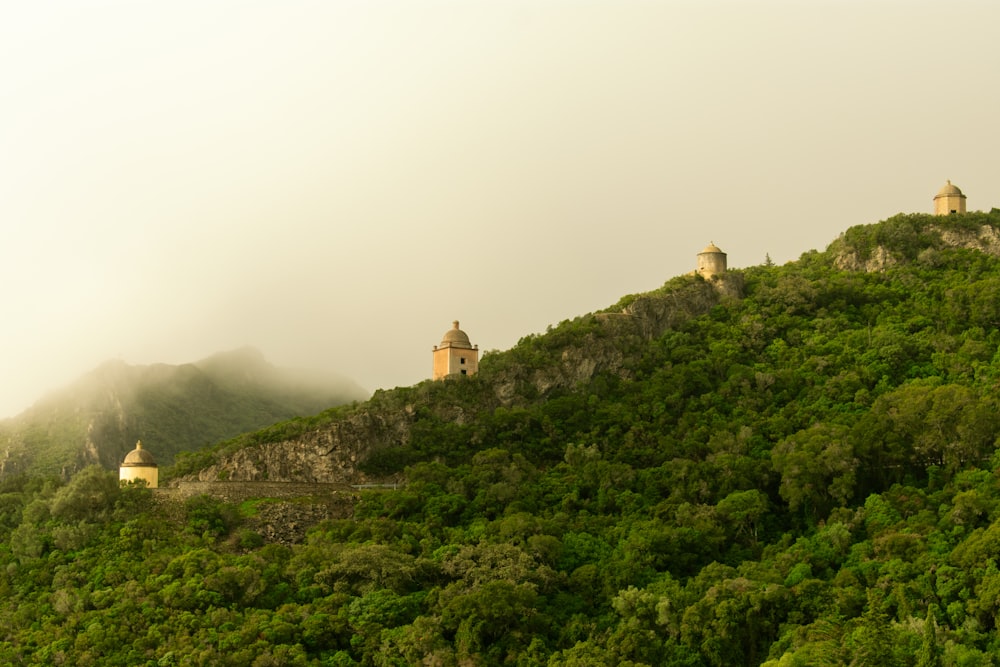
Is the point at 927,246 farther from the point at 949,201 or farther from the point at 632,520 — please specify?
the point at 632,520

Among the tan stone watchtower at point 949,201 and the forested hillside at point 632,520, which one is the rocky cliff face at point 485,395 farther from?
the tan stone watchtower at point 949,201

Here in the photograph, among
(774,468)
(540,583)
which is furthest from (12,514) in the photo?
(774,468)

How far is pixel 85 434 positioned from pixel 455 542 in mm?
34854

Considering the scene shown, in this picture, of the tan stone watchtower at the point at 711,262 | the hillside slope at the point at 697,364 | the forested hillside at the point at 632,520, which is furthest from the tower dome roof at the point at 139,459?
the tan stone watchtower at the point at 711,262

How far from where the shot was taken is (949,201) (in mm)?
72250

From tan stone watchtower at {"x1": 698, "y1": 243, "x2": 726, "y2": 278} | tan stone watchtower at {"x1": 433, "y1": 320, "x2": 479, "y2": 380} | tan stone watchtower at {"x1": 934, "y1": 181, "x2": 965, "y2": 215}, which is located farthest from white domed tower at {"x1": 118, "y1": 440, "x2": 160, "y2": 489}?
tan stone watchtower at {"x1": 934, "y1": 181, "x2": 965, "y2": 215}

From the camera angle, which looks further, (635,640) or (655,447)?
(655,447)

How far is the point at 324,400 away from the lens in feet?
306

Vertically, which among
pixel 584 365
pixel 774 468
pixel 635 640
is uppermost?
pixel 584 365

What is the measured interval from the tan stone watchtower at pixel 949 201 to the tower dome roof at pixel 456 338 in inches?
1098

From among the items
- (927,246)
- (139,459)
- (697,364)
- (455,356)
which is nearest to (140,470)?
(139,459)

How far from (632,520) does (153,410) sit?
132 ft

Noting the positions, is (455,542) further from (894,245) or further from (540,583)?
(894,245)

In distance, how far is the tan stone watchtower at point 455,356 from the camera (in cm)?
6144
